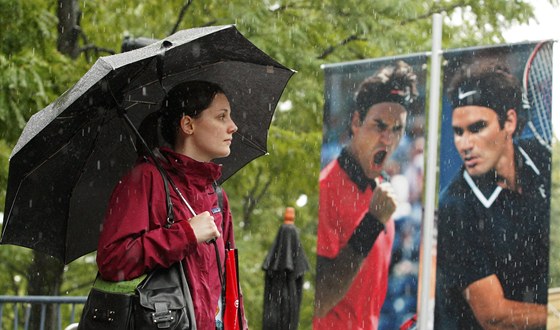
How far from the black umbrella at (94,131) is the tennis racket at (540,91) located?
4296 mm

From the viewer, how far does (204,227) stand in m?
3.55

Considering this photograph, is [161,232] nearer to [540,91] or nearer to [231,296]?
[231,296]

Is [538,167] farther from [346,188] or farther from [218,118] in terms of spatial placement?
[218,118]

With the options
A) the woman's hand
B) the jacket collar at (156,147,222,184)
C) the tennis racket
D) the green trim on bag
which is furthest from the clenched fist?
the green trim on bag

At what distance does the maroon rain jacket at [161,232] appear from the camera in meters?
3.49

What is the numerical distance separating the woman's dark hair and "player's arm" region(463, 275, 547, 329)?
16.6ft

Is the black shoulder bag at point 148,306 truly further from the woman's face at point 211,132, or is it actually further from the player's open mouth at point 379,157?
the player's open mouth at point 379,157

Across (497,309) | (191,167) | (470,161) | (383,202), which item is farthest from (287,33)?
(191,167)

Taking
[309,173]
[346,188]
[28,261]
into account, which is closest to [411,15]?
[309,173]

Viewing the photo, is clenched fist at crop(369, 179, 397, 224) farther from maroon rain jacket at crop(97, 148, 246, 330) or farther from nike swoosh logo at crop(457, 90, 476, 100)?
maroon rain jacket at crop(97, 148, 246, 330)

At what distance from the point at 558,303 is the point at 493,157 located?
1.40 meters

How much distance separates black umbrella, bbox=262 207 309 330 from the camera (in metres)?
9.93

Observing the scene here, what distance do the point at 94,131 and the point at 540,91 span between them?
207 inches

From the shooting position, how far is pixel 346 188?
31.7 ft
